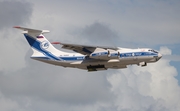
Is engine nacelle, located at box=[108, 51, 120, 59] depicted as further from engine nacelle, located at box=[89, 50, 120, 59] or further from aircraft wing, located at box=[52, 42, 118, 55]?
aircraft wing, located at box=[52, 42, 118, 55]

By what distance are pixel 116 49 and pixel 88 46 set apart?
84.2 inches

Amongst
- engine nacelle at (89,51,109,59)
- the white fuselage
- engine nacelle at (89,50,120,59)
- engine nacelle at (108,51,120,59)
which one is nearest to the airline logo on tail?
the white fuselage

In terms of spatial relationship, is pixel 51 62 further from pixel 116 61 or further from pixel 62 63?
pixel 116 61

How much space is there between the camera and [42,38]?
4038 cm

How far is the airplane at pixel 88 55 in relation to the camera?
122 ft

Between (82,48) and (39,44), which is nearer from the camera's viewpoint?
(82,48)

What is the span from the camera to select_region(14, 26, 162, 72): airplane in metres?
37.2

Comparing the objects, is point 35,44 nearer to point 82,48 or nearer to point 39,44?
point 39,44

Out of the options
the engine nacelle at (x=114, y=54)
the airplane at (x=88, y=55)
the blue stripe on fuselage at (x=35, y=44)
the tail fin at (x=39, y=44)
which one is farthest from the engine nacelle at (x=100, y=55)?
the blue stripe on fuselage at (x=35, y=44)

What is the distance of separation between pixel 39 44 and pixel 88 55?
4542mm

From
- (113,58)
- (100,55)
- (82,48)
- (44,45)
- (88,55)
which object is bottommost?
(113,58)

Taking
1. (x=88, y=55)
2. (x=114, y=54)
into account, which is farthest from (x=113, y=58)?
(x=88, y=55)

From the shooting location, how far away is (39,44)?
40156 mm

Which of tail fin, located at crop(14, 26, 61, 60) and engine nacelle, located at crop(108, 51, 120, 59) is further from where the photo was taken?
tail fin, located at crop(14, 26, 61, 60)
